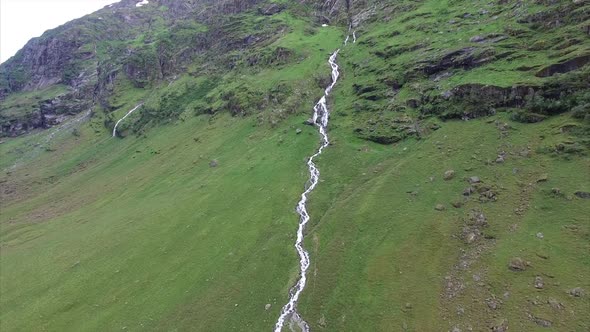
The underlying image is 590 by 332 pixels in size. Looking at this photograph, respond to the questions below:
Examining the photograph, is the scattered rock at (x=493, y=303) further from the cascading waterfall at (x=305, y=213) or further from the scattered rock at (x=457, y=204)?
the cascading waterfall at (x=305, y=213)

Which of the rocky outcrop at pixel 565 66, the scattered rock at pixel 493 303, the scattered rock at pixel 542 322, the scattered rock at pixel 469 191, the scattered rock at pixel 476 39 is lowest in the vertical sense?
the scattered rock at pixel 493 303

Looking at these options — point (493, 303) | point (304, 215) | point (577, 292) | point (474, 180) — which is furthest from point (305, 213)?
point (577, 292)

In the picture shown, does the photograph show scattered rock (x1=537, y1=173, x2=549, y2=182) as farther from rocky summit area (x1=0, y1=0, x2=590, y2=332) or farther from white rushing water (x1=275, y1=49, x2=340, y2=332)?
white rushing water (x1=275, y1=49, x2=340, y2=332)

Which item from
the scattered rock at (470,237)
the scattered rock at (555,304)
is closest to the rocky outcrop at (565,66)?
the scattered rock at (470,237)

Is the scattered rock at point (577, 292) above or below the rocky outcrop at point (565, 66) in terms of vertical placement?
below

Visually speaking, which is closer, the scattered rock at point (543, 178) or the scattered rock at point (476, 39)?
the scattered rock at point (543, 178)

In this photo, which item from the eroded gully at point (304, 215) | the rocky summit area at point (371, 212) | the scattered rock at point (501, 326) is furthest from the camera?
the eroded gully at point (304, 215)

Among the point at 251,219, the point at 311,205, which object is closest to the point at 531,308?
the point at 311,205

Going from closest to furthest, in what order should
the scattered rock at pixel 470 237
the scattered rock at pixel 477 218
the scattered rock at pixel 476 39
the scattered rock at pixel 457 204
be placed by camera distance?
the scattered rock at pixel 470 237 → the scattered rock at pixel 477 218 → the scattered rock at pixel 457 204 → the scattered rock at pixel 476 39
